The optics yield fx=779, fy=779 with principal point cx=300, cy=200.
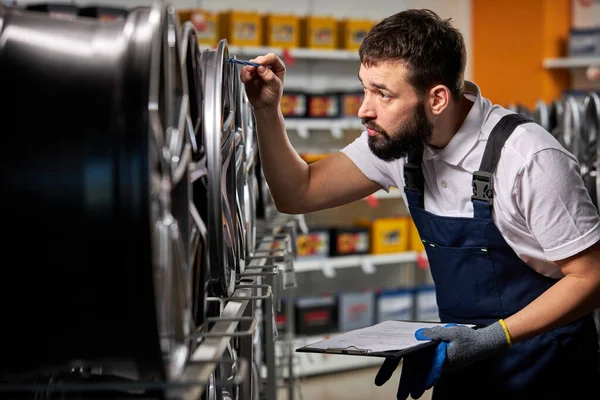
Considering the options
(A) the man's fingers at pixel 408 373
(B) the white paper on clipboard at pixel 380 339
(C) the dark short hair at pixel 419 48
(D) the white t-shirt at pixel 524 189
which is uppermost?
(C) the dark short hair at pixel 419 48

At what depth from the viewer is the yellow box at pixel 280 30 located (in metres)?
5.29

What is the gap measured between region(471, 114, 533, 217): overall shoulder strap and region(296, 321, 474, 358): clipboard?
0.32m

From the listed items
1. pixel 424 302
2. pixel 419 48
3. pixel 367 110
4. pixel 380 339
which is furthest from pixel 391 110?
pixel 424 302

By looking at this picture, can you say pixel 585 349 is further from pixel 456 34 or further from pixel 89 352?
pixel 89 352

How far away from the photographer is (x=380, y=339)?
1730 mm

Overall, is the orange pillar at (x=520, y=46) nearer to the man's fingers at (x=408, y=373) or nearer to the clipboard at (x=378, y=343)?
the clipboard at (x=378, y=343)

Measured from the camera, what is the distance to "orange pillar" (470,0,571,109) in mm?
6508

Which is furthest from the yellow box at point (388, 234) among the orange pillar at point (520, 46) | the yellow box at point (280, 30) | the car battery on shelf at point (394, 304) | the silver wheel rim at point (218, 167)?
the silver wheel rim at point (218, 167)

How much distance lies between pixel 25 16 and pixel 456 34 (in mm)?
1286

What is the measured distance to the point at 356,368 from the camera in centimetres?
573

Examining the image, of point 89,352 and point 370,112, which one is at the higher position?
point 370,112

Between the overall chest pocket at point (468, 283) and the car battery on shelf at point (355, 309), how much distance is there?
3462 mm

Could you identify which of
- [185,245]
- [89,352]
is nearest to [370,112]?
[185,245]

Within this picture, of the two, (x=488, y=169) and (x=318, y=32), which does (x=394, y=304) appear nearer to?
(x=318, y=32)
